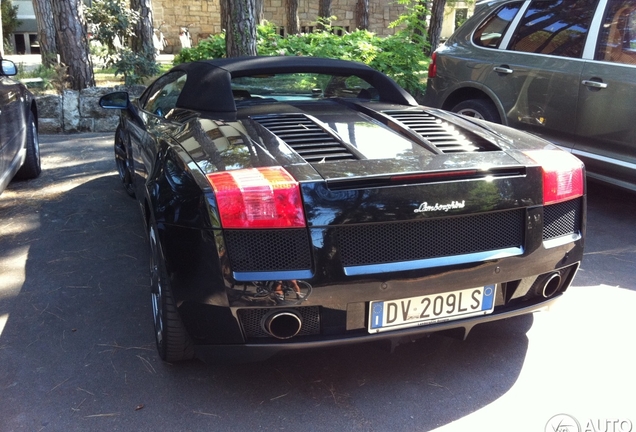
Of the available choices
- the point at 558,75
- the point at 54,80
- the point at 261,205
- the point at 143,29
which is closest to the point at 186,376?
the point at 261,205

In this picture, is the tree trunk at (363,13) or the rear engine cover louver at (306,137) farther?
the tree trunk at (363,13)

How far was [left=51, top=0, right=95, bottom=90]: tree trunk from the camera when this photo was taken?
9008 mm

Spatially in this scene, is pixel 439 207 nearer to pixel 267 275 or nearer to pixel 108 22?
pixel 267 275

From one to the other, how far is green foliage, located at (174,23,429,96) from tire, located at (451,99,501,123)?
3.63 m

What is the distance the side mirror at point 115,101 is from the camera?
15.7 ft

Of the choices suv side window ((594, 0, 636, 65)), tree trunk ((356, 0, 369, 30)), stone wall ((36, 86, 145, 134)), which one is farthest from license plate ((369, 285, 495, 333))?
tree trunk ((356, 0, 369, 30))

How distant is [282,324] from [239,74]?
71.2 inches

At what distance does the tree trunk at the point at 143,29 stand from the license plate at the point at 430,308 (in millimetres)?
10333

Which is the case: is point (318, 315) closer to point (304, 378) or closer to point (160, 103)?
point (304, 378)

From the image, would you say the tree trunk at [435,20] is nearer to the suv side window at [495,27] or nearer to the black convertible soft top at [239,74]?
the suv side window at [495,27]

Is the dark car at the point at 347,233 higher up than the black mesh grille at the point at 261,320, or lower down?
higher up

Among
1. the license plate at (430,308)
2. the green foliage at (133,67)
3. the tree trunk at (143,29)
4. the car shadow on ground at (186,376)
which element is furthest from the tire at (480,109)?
the tree trunk at (143,29)

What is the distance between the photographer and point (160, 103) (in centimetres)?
407

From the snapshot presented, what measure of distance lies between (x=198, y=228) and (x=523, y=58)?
4.44 metres
